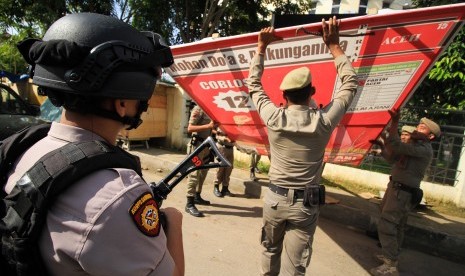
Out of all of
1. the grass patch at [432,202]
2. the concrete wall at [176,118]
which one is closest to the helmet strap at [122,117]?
the grass patch at [432,202]

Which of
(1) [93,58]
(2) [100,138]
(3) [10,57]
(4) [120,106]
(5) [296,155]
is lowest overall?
(5) [296,155]

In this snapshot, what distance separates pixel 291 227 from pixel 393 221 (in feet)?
5.54

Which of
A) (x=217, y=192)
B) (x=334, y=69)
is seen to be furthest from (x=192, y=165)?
(x=217, y=192)

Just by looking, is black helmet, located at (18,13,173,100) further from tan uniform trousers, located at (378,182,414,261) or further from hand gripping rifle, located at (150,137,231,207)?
tan uniform trousers, located at (378,182,414,261)

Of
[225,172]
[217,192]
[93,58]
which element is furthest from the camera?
[217,192]

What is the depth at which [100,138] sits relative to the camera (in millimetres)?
1029

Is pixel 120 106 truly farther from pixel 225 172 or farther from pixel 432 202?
pixel 432 202

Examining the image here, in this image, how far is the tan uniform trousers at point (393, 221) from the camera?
11.8ft

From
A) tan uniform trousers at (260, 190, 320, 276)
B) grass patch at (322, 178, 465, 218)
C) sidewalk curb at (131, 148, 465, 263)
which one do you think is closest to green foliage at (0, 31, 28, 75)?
sidewalk curb at (131, 148, 465, 263)

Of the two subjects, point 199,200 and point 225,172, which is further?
point 225,172

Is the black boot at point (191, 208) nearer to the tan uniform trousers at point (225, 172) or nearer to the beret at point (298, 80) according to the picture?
the tan uniform trousers at point (225, 172)

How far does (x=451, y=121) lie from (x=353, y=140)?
370 centimetres

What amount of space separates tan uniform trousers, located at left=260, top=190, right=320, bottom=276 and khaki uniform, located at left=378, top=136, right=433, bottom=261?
1.52 m

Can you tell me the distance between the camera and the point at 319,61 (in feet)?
9.52
